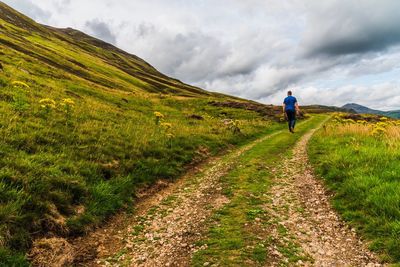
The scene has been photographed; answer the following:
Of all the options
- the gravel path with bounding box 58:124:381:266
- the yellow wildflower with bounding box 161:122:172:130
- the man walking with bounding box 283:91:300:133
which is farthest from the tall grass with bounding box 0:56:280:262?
the man walking with bounding box 283:91:300:133

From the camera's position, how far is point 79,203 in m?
9.23

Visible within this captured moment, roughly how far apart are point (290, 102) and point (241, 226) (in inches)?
861

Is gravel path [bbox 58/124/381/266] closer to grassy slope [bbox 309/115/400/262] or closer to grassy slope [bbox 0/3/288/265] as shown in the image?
grassy slope [bbox 309/115/400/262]

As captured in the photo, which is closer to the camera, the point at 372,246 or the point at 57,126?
the point at 372,246

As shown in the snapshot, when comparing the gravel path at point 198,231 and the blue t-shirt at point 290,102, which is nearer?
the gravel path at point 198,231

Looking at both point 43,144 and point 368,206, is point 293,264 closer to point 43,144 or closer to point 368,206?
point 368,206

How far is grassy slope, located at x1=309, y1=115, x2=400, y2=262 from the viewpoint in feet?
23.2

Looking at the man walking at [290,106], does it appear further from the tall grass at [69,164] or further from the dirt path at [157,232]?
the dirt path at [157,232]

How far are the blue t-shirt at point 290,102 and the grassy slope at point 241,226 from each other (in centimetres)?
1497

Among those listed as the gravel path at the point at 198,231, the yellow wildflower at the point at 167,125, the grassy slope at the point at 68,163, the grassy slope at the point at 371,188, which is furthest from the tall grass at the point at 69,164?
the grassy slope at the point at 371,188

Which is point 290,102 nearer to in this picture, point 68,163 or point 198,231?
point 68,163

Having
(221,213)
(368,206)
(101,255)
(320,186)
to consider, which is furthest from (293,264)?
(320,186)

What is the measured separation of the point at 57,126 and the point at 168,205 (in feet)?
24.9

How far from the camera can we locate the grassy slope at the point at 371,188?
7.08 meters
